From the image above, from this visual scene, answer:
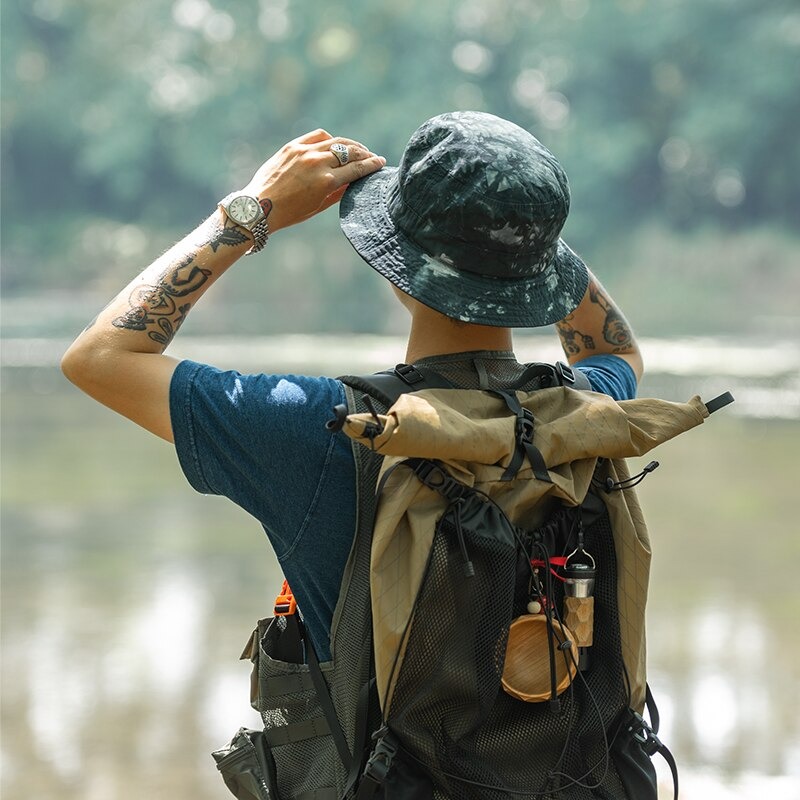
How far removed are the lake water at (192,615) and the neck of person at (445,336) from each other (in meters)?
1.94

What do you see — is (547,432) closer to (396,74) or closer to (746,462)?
(746,462)

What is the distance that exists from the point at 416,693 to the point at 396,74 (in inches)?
1192

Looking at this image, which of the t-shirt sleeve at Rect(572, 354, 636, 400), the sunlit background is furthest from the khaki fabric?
the sunlit background

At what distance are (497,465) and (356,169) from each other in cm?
40

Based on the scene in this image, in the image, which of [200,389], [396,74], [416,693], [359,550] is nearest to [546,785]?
[416,693]

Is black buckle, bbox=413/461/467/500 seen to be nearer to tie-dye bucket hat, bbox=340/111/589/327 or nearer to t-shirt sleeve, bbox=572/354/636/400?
tie-dye bucket hat, bbox=340/111/589/327

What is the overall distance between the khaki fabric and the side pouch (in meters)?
0.25

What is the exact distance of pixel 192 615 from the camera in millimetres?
4906

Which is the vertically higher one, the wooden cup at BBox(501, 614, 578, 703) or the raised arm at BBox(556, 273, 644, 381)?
the raised arm at BBox(556, 273, 644, 381)

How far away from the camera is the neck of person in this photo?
1.41m

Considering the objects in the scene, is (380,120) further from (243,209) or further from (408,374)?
(408,374)

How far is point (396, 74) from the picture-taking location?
100.0 ft

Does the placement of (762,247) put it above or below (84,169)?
below

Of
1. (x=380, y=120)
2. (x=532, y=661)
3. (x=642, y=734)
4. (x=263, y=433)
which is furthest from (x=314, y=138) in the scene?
(x=380, y=120)
